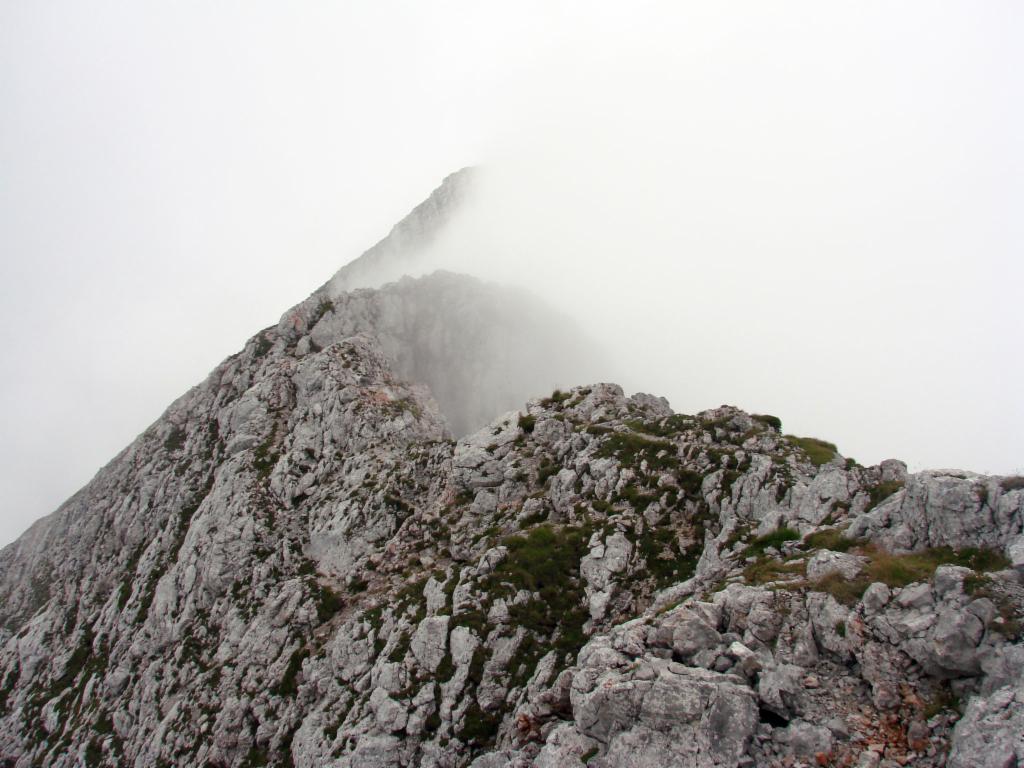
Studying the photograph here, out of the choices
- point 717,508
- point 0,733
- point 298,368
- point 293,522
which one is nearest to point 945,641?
point 717,508

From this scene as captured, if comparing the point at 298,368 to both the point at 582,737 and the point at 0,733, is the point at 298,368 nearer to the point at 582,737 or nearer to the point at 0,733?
the point at 0,733

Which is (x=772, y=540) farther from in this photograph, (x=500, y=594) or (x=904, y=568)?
(x=500, y=594)

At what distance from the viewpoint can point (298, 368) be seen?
70562 millimetres

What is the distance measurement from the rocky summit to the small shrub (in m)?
0.44

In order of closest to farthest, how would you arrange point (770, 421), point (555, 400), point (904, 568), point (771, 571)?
point (904, 568), point (771, 571), point (770, 421), point (555, 400)

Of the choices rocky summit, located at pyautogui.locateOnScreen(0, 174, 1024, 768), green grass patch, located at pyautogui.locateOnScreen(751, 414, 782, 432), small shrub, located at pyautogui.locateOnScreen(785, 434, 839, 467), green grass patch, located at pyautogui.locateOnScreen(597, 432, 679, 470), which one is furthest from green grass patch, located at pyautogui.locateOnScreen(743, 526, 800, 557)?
green grass patch, located at pyautogui.locateOnScreen(751, 414, 782, 432)

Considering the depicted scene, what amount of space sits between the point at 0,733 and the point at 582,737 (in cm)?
6945

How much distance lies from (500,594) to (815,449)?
24.3 meters

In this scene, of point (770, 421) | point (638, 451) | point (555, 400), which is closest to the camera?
point (638, 451)

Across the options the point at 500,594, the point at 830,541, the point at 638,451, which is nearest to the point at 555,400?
the point at 638,451

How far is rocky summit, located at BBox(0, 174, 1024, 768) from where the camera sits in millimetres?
16719

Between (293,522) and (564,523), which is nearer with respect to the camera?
(564,523)

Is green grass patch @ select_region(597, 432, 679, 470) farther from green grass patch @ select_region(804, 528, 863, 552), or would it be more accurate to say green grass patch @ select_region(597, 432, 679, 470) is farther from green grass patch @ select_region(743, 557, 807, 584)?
green grass patch @ select_region(743, 557, 807, 584)

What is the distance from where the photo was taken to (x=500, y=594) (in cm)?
3328
